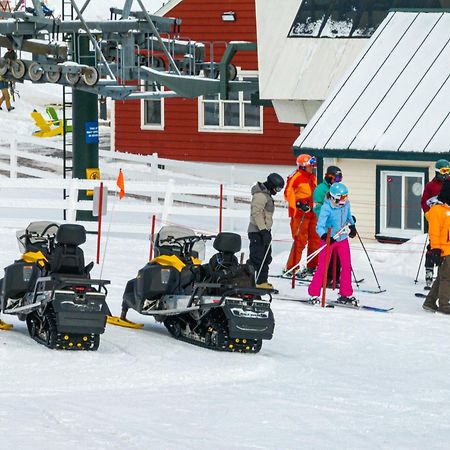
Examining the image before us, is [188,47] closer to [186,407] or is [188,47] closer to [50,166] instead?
[50,166]

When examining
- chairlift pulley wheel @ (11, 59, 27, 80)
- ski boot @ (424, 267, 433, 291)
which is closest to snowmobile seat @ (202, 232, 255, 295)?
ski boot @ (424, 267, 433, 291)

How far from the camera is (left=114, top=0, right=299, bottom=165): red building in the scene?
3706 centimetres

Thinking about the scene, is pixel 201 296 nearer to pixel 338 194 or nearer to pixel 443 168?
pixel 338 194

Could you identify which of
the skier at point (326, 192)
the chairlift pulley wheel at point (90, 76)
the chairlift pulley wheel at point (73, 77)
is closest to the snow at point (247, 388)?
the skier at point (326, 192)

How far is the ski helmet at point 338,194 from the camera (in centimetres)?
1830

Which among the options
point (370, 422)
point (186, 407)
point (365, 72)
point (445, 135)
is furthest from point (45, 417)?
point (365, 72)

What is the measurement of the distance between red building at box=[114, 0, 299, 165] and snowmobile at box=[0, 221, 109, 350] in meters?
20.5

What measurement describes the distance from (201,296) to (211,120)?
2304 cm

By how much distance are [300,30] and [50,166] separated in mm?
14147

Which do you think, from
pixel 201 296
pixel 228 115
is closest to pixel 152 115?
pixel 228 115

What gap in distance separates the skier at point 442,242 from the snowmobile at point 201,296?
3032 millimetres

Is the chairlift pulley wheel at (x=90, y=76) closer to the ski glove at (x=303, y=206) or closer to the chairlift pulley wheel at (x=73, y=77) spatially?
the chairlift pulley wheel at (x=73, y=77)

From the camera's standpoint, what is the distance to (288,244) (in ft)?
81.4

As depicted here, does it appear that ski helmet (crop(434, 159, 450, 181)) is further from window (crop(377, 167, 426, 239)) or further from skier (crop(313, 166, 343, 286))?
window (crop(377, 167, 426, 239))
